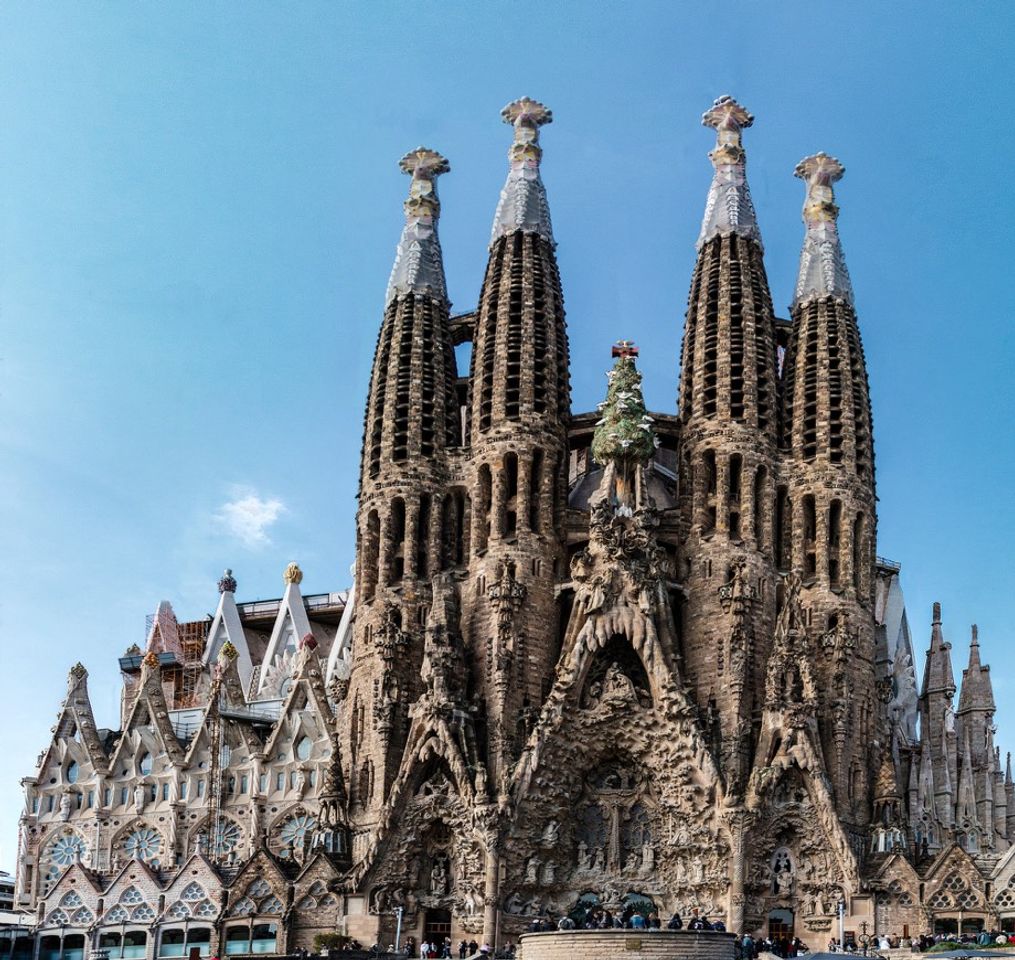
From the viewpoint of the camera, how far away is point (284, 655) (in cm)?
7519

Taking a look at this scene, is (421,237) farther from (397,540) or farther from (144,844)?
(144,844)

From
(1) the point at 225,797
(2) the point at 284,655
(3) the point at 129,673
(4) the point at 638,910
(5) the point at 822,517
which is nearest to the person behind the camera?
(4) the point at 638,910

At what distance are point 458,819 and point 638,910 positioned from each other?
6580mm

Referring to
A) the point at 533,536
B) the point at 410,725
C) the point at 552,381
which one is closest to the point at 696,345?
the point at 552,381

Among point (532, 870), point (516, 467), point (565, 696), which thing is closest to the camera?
point (532, 870)

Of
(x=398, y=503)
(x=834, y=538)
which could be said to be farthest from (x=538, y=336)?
(x=834, y=538)

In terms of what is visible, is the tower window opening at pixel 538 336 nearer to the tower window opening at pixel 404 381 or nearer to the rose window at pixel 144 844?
the tower window opening at pixel 404 381

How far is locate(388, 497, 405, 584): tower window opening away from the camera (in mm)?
57750

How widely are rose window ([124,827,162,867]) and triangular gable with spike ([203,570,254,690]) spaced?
14067 mm

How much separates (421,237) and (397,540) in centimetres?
1320

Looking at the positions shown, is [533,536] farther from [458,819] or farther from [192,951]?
[192,951]

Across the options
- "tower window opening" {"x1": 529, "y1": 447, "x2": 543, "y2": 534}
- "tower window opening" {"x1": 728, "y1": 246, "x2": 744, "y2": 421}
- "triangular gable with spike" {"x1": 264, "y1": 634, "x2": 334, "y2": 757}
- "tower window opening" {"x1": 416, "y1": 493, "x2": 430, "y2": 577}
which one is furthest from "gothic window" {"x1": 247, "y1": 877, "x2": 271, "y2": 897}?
"tower window opening" {"x1": 728, "y1": 246, "x2": 744, "y2": 421}

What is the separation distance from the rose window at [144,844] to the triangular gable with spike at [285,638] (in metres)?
10.8

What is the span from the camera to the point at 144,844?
63406 mm
